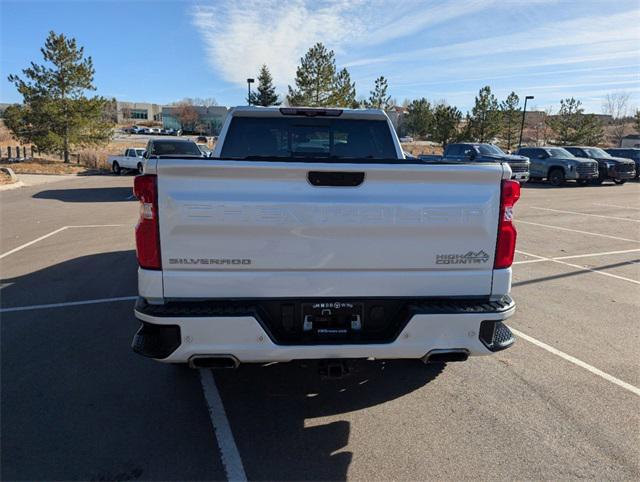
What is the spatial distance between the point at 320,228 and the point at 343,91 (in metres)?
34.9

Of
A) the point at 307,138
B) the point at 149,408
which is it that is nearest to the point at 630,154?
the point at 307,138

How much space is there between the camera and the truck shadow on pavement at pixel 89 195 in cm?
1638

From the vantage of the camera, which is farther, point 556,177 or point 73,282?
point 556,177

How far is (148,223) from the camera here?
8.76 ft

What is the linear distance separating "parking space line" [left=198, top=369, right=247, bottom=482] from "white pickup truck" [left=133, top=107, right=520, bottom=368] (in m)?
0.55

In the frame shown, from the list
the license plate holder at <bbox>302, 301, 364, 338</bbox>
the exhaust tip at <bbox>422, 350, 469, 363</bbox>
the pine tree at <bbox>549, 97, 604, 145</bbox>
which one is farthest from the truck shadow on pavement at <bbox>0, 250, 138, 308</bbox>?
the pine tree at <bbox>549, 97, 604, 145</bbox>

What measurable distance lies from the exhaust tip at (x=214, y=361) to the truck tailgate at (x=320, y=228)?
1.25 ft

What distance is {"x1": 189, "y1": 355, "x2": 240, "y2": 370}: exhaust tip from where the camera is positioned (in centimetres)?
280

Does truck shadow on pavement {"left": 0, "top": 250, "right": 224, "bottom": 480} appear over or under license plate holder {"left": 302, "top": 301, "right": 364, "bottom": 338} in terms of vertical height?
under

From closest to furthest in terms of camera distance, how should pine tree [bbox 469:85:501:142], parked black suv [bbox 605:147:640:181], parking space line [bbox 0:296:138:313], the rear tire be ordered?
parking space line [bbox 0:296:138:313]
the rear tire
parked black suv [bbox 605:147:640:181]
pine tree [bbox 469:85:501:142]

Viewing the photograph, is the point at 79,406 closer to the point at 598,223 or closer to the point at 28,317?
the point at 28,317

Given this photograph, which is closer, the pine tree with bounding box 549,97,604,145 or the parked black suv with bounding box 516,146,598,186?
the parked black suv with bounding box 516,146,598,186

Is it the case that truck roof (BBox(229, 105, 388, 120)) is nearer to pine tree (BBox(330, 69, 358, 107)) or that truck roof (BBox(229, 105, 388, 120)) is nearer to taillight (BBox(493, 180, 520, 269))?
taillight (BBox(493, 180, 520, 269))

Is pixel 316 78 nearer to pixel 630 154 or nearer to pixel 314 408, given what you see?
pixel 630 154
